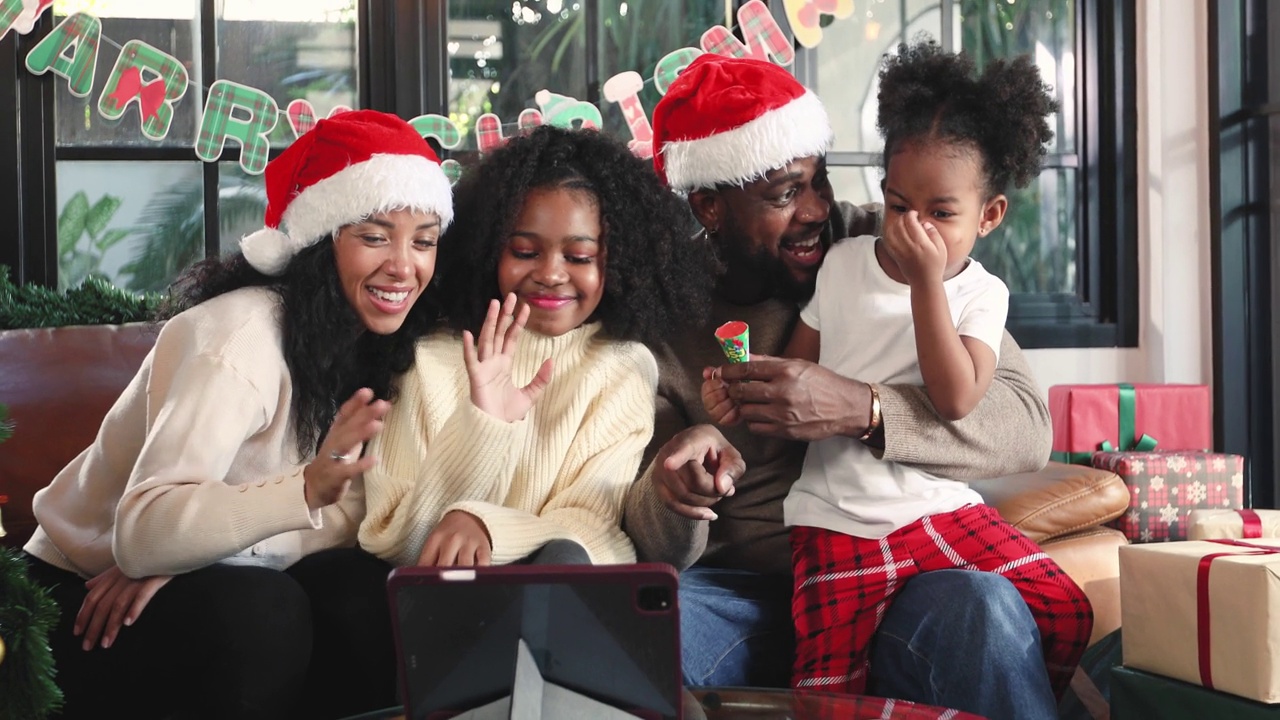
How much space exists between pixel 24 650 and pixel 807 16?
2476 millimetres

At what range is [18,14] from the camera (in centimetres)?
265

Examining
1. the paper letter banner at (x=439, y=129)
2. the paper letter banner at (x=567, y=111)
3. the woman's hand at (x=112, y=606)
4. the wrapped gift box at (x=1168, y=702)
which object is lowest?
the wrapped gift box at (x=1168, y=702)

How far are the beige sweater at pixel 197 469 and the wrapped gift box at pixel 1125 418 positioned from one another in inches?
71.1

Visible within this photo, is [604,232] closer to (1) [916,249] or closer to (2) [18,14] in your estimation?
(1) [916,249]

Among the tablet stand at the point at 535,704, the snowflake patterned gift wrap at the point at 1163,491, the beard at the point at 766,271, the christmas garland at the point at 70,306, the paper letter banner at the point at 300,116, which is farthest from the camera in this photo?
the paper letter banner at the point at 300,116

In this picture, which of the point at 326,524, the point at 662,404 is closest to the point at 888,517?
the point at 662,404

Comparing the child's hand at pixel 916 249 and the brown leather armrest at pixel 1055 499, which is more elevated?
the child's hand at pixel 916 249

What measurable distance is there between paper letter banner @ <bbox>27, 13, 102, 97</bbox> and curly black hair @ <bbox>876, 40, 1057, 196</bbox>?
197cm

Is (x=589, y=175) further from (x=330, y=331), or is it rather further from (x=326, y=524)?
(x=326, y=524)

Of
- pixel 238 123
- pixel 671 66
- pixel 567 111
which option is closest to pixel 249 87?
pixel 238 123

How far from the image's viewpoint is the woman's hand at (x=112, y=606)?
1365 mm

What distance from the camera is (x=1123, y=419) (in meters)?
2.77

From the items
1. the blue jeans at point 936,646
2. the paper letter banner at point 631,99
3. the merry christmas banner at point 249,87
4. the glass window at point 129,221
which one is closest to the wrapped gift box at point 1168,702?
the blue jeans at point 936,646

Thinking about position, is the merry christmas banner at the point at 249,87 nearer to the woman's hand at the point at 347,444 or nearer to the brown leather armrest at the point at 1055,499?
the brown leather armrest at the point at 1055,499
